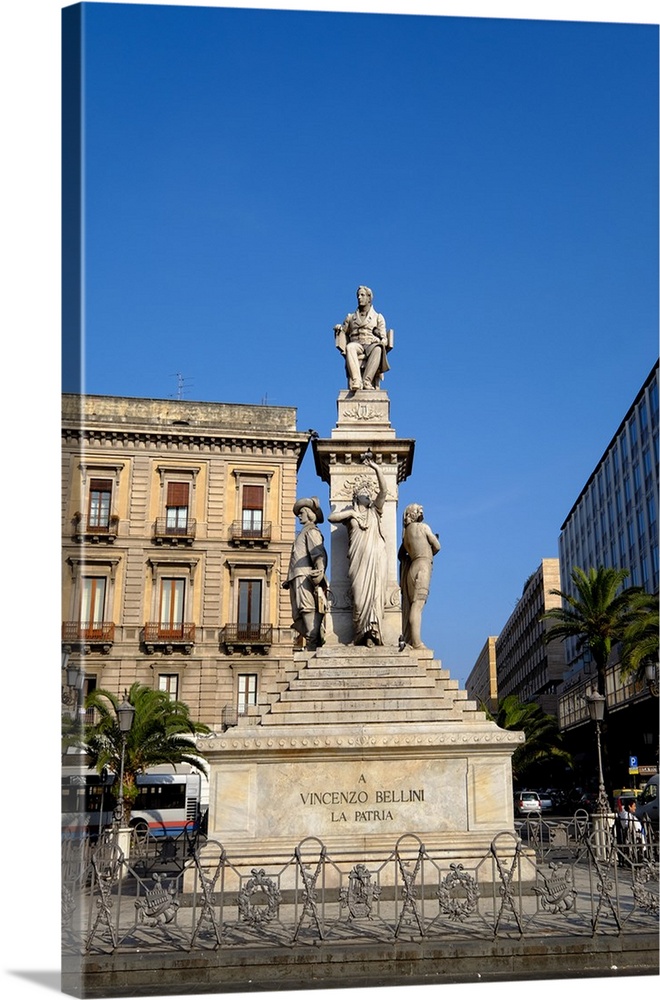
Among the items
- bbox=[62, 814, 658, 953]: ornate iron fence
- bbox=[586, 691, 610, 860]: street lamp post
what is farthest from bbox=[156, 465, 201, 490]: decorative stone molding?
bbox=[62, 814, 658, 953]: ornate iron fence

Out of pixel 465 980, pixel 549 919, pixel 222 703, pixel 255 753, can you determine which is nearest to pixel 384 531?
pixel 255 753

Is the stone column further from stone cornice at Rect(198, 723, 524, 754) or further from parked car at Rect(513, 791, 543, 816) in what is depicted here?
parked car at Rect(513, 791, 543, 816)

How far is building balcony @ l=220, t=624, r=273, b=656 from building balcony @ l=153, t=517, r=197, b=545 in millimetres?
4111

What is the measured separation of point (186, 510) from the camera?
3950 cm

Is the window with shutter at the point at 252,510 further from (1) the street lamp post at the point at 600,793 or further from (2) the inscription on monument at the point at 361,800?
(2) the inscription on monument at the point at 361,800

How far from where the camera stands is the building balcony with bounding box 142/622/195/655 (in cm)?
3706

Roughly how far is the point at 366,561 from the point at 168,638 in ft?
86.0

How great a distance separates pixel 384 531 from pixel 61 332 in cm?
759

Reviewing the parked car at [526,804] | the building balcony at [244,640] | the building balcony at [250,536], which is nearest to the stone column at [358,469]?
the parked car at [526,804]

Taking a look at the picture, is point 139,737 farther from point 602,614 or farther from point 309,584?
point 602,614

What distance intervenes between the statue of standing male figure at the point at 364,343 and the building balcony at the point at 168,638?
24721mm

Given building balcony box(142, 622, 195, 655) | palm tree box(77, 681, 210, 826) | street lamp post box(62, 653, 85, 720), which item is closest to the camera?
street lamp post box(62, 653, 85, 720)

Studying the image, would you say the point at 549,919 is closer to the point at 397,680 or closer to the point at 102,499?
the point at 397,680

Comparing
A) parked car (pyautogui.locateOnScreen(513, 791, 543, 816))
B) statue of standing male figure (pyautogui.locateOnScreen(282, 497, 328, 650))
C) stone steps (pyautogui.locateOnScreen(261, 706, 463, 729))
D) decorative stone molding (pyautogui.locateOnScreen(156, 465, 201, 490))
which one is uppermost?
decorative stone molding (pyautogui.locateOnScreen(156, 465, 201, 490))
